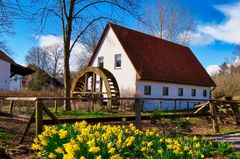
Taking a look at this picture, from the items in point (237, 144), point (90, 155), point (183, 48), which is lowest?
point (237, 144)

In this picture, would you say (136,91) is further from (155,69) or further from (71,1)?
(71,1)

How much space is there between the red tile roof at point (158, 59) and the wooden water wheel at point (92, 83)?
6.72 ft

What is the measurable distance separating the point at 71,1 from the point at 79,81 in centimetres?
854

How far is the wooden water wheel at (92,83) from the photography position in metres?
25.2

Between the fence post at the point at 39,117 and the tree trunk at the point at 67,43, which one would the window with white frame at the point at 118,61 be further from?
the fence post at the point at 39,117

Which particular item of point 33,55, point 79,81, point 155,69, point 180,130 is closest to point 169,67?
point 155,69

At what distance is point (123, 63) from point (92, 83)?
3407mm

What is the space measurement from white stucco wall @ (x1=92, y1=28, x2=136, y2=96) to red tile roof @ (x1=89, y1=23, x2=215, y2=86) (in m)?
0.40

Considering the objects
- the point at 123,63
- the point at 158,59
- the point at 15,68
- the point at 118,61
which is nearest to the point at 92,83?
the point at 118,61

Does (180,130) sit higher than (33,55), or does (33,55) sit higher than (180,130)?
(33,55)

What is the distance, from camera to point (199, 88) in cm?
3347

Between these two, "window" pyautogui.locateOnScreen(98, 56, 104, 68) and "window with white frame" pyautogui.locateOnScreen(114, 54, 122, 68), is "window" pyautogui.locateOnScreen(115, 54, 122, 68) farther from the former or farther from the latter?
"window" pyautogui.locateOnScreen(98, 56, 104, 68)

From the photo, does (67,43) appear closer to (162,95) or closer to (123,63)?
(123,63)

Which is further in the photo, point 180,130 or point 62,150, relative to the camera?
point 180,130
